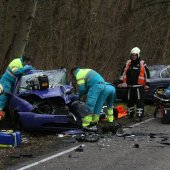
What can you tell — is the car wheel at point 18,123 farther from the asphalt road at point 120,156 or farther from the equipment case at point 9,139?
the asphalt road at point 120,156

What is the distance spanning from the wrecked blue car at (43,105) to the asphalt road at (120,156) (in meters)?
1.07

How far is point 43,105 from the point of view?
1123 centimetres

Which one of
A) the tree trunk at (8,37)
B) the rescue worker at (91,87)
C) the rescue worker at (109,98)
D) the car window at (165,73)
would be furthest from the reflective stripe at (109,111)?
the car window at (165,73)

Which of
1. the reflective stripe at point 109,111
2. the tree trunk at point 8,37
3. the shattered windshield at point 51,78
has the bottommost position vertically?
the reflective stripe at point 109,111

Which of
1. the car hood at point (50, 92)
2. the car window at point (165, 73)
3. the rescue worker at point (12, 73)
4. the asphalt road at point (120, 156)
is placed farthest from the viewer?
the car window at point (165, 73)

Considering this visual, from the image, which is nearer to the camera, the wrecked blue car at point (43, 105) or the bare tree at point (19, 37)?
the wrecked blue car at point (43, 105)

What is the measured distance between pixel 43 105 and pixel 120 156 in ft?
10.2

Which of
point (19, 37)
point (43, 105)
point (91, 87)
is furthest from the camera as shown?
point (19, 37)

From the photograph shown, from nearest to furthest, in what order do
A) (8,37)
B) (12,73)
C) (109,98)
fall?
(12,73)
(109,98)
(8,37)

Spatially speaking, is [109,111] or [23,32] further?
[23,32]

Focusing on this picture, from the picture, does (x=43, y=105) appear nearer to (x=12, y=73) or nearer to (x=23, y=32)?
(x=12, y=73)

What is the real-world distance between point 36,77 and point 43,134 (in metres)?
1.30

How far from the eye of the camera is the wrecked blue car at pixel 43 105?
35.6 feet

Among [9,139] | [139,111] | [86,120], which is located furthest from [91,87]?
[9,139]
